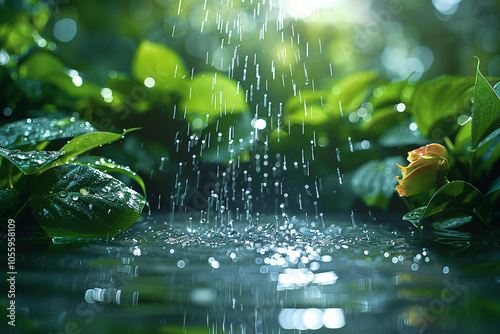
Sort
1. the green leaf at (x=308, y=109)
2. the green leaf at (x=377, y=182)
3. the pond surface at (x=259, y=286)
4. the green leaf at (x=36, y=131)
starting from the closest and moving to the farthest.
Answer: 1. the pond surface at (x=259, y=286)
2. the green leaf at (x=36, y=131)
3. the green leaf at (x=377, y=182)
4. the green leaf at (x=308, y=109)

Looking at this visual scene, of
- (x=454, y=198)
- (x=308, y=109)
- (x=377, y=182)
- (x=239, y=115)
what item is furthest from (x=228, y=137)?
(x=454, y=198)

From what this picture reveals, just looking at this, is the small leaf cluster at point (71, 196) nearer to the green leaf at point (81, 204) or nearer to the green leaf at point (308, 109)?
the green leaf at point (81, 204)

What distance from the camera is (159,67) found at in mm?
768

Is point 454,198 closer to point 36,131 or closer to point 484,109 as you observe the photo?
point 484,109

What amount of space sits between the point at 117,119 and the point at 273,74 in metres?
0.35

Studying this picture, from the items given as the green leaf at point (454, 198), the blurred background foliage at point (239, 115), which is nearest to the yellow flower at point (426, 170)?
the green leaf at point (454, 198)

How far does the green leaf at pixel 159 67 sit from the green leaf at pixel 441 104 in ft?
1.31

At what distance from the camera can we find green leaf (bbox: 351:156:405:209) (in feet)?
2.17

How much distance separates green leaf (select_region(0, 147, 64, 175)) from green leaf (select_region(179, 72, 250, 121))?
315 mm

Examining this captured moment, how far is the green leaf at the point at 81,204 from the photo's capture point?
0.46 metres

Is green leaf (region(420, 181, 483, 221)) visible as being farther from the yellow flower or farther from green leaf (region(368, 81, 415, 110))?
green leaf (region(368, 81, 415, 110))

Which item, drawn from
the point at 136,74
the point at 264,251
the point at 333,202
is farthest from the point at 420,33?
the point at 264,251

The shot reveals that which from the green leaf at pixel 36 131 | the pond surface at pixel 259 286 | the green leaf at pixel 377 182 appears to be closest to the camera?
the pond surface at pixel 259 286

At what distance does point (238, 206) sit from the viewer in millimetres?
801
